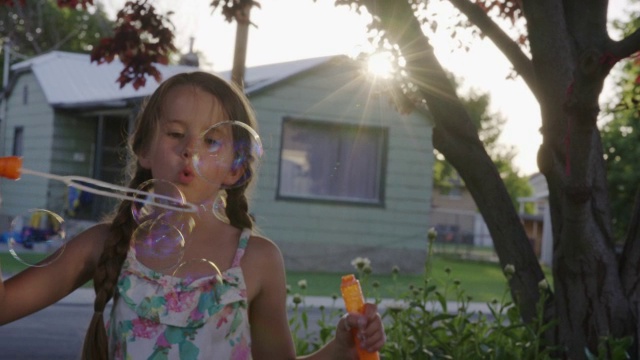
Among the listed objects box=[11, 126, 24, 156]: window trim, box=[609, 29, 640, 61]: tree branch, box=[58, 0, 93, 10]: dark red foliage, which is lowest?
box=[609, 29, 640, 61]: tree branch

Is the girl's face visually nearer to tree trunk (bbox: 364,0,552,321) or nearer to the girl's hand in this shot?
the girl's hand

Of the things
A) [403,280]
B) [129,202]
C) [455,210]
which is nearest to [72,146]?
[403,280]

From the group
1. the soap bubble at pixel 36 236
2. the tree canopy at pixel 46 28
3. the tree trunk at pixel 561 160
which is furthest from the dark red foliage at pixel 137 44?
the tree canopy at pixel 46 28

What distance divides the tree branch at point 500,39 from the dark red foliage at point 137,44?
2257 mm

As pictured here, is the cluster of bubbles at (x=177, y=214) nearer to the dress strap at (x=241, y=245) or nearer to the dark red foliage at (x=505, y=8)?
the dress strap at (x=241, y=245)

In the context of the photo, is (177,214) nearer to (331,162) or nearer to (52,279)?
(52,279)

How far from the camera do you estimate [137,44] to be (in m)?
7.52

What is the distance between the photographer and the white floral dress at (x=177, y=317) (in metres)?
2.86

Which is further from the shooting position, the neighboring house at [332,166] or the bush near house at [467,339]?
the neighboring house at [332,166]

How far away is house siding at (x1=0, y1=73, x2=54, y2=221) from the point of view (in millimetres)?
25609

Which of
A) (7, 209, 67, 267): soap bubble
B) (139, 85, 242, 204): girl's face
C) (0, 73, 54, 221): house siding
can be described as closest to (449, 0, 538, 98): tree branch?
(7, 209, 67, 267): soap bubble

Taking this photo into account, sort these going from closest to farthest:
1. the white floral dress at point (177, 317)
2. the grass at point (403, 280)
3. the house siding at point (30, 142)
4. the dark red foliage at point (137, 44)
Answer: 1. the white floral dress at point (177, 317)
2. the dark red foliage at point (137, 44)
3. the grass at point (403, 280)
4. the house siding at point (30, 142)

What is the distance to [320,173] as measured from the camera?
22.5 metres

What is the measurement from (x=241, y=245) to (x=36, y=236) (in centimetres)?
75
